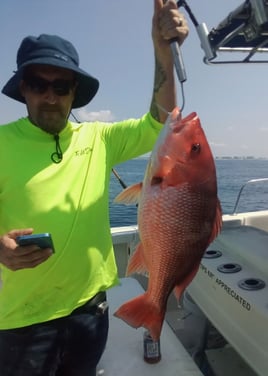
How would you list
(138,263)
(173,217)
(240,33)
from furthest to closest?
(240,33)
(138,263)
(173,217)

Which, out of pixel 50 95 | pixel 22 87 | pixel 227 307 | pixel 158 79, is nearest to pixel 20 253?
pixel 50 95

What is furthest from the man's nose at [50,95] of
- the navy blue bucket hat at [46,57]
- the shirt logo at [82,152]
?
the shirt logo at [82,152]

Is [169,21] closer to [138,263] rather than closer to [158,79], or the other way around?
[158,79]

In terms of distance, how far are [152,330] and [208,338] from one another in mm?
2522

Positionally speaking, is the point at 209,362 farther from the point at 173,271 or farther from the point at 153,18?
the point at 153,18

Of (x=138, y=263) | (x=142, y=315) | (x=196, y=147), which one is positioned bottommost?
(x=142, y=315)

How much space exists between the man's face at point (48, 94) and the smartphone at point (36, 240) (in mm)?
671

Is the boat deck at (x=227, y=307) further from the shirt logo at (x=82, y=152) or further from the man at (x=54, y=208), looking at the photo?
the shirt logo at (x=82, y=152)

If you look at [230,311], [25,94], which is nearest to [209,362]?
[230,311]

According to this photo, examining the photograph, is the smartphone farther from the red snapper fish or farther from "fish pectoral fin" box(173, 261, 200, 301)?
"fish pectoral fin" box(173, 261, 200, 301)

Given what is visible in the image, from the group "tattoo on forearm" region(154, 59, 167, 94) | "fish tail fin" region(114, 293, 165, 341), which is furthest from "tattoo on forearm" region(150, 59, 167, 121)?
"fish tail fin" region(114, 293, 165, 341)

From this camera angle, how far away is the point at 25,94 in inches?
76.0

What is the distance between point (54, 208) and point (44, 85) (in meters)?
0.62

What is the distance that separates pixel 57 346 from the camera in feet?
6.30
